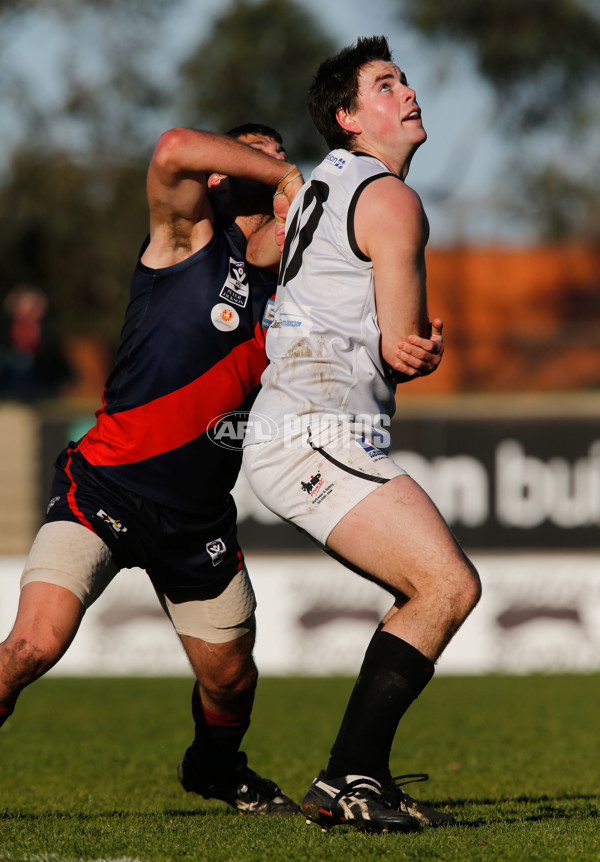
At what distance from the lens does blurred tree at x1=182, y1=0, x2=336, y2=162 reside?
101 feet

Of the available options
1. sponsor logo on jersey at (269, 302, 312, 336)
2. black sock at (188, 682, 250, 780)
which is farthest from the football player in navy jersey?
sponsor logo on jersey at (269, 302, 312, 336)

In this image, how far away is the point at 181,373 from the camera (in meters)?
4.38

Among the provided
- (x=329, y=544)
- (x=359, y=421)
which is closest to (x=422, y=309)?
(x=359, y=421)

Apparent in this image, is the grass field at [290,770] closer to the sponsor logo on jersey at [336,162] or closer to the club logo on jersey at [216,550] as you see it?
the club logo on jersey at [216,550]

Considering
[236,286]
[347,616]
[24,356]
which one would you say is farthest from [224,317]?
[24,356]

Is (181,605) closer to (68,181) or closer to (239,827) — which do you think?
(239,827)

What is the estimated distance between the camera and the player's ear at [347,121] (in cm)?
397

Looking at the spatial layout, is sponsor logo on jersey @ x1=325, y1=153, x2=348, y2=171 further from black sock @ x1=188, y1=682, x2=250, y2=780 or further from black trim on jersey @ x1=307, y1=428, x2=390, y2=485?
black sock @ x1=188, y1=682, x2=250, y2=780

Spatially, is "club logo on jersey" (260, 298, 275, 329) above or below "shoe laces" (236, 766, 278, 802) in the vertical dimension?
above

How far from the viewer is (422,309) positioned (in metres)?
3.71

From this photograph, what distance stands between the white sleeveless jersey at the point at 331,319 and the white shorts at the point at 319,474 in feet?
0.29

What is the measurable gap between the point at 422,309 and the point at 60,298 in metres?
28.2

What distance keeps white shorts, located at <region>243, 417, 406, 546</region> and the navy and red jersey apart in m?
0.65

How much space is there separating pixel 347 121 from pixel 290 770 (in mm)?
3759
